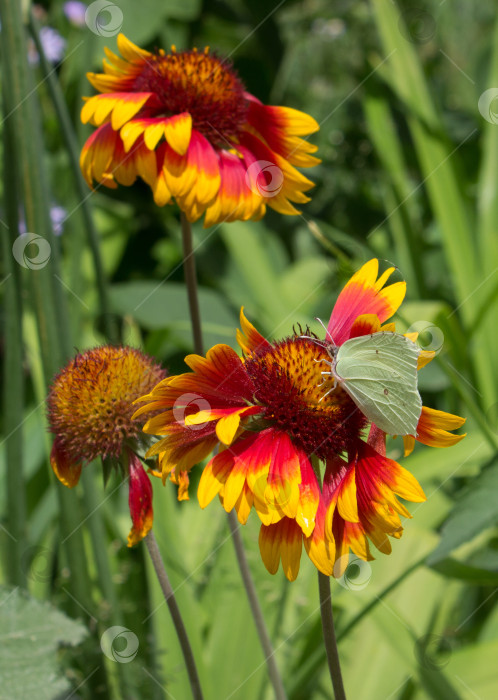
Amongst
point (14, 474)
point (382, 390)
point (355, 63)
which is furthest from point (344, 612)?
point (355, 63)

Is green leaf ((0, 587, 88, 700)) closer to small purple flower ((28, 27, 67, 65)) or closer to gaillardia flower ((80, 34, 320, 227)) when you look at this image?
gaillardia flower ((80, 34, 320, 227))

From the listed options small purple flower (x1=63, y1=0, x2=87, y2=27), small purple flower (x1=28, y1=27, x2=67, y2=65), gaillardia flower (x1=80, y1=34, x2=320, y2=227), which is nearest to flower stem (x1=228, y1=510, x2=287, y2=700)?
gaillardia flower (x1=80, y1=34, x2=320, y2=227)

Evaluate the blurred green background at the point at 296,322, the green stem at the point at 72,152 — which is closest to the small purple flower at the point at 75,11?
the blurred green background at the point at 296,322

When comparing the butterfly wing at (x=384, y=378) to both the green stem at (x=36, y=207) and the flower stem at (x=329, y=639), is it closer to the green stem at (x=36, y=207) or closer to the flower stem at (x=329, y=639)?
the flower stem at (x=329, y=639)

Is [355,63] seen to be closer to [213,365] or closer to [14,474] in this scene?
[14,474]

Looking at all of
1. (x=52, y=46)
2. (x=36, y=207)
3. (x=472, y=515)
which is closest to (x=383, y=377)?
(x=472, y=515)

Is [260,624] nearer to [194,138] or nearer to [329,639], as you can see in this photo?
[329,639]
